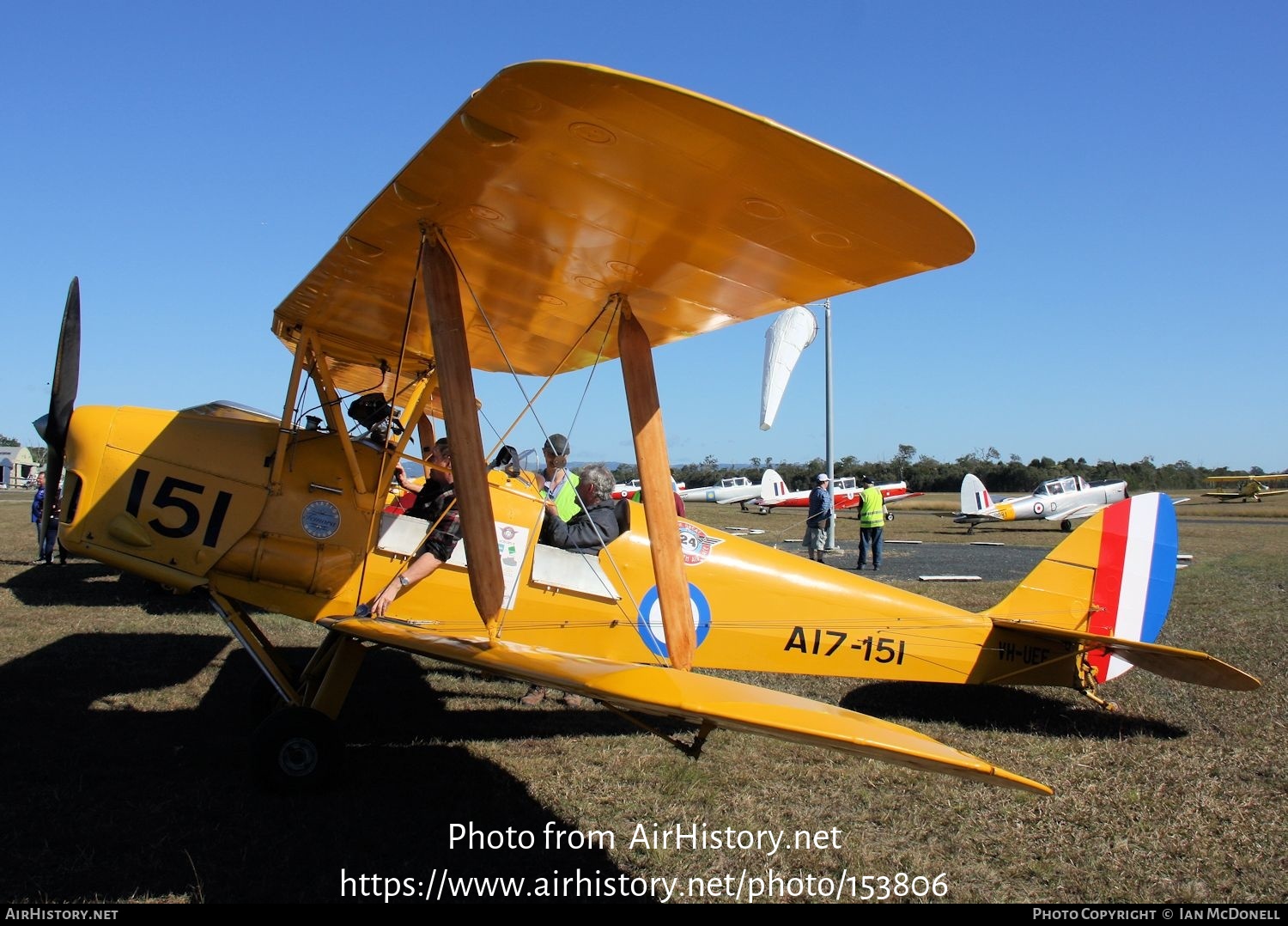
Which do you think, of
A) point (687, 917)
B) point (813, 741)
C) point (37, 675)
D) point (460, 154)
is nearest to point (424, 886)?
point (687, 917)

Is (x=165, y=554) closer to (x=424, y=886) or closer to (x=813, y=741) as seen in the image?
(x=424, y=886)

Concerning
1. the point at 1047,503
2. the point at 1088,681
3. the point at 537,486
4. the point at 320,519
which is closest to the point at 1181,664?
the point at 1088,681

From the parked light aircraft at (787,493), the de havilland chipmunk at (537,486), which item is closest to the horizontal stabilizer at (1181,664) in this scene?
the de havilland chipmunk at (537,486)

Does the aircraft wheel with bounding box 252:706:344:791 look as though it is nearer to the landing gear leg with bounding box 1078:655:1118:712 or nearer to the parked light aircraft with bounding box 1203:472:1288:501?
the landing gear leg with bounding box 1078:655:1118:712

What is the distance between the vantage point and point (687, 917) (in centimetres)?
295

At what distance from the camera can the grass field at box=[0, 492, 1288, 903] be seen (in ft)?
10.5

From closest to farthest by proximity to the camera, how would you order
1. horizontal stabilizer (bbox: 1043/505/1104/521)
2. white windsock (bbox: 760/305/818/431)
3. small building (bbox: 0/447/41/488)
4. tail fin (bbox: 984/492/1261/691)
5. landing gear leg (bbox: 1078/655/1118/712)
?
landing gear leg (bbox: 1078/655/1118/712) < tail fin (bbox: 984/492/1261/691) < white windsock (bbox: 760/305/818/431) < horizontal stabilizer (bbox: 1043/505/1104/521) < small building (bbox: 0/447/41/488)

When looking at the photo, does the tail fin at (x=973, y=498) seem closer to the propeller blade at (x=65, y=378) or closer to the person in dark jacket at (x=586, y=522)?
the person in dark jacket at (x=586, y=522)

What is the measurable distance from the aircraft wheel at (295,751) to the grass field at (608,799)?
9 cm

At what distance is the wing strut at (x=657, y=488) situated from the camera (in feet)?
12.6

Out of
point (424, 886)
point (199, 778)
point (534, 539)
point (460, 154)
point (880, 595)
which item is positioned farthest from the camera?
point (880, 595)

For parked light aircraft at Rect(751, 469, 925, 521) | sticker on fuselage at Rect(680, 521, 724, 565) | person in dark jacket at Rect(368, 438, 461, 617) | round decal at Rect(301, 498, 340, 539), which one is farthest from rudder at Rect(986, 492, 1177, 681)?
parked light aircraft at Rect(751, 469, 925, 521)

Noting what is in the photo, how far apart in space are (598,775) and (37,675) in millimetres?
4508

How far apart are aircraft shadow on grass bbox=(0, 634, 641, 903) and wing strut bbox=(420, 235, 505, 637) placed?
0.99 metres
